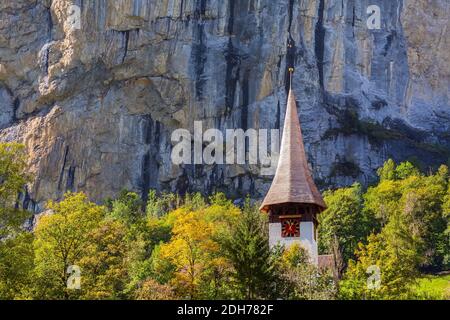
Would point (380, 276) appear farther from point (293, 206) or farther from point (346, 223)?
point (346, 223)

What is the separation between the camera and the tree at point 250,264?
2941 centimetres

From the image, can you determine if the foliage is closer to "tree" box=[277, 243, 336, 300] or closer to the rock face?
"tree" box=[277, 243, 336, 300]

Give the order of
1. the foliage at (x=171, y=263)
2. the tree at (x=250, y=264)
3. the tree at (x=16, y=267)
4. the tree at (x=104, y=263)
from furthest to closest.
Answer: the tree at (x=104, y=263) < the foliage at (x=171, y=263) < the tree at (x=16, y=267) < the tree at (x=250, y=264)

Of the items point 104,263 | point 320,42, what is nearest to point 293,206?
point 104,263

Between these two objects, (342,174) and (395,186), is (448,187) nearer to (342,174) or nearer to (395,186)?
(395,186)

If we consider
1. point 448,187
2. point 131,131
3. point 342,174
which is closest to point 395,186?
point 448,187

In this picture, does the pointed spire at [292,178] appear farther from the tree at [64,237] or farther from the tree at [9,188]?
the tree at [9,188]

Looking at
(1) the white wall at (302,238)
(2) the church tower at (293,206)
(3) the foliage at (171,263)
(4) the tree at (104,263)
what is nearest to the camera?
(3) the foliage at (171,263)

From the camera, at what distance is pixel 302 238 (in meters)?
39.0

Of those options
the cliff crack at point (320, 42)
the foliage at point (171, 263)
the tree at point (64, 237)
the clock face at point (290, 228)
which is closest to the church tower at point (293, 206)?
the clock face at point (290, 228)

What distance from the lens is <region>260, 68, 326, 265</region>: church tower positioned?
→ 3909cm

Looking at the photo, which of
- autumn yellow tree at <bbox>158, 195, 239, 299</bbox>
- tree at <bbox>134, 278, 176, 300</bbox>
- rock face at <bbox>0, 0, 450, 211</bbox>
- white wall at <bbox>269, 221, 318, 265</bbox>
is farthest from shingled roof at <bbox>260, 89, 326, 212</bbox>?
rock face at <bbox>0, 0, 450, 211</bbox>

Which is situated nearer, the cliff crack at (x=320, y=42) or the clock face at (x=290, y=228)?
the clock face at (x=290, y=228)
